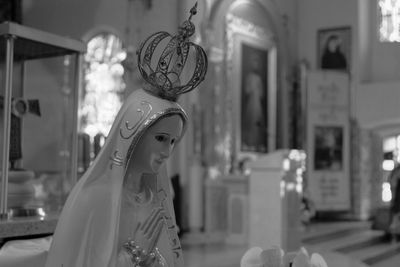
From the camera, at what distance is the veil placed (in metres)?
1.73

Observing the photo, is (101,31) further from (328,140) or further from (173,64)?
(173,64)

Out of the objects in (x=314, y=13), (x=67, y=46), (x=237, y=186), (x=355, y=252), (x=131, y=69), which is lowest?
(x=355, y=252)

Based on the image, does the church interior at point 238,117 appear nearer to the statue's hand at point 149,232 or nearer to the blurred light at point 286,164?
the blurred light at point 286,164

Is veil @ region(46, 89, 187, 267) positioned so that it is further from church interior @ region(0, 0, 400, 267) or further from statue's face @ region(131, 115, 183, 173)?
church interior @ region(0, 0, 400, 267)

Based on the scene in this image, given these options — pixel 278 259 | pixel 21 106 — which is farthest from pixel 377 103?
pixel 278 259

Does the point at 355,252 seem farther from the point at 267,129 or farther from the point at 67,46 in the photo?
the point at 67,46

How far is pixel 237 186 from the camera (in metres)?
10.3

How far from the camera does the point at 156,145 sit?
1825 mm

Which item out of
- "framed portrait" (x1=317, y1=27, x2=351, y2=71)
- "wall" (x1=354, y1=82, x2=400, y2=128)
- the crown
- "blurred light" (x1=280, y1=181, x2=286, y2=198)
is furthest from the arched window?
the crown

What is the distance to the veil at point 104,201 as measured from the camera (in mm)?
1728

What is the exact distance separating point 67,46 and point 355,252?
287 inches

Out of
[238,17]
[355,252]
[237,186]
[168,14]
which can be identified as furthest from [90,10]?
[355,252]

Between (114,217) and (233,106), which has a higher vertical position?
(233,106)

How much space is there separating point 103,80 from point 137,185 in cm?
959
